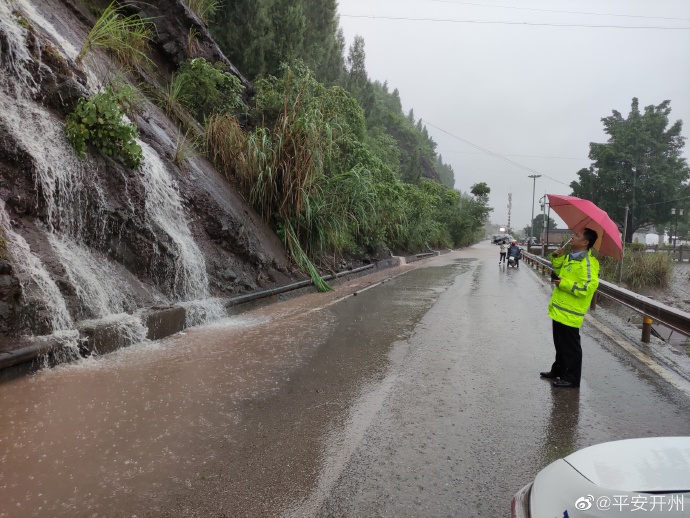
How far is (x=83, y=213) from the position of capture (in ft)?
21.2

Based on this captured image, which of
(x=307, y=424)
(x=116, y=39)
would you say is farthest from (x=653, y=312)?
(x=116, y=39)

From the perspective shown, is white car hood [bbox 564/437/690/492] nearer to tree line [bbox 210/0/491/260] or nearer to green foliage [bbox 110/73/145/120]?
green foliage [bbox 110/73/145/120]

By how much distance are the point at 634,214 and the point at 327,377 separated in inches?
2243

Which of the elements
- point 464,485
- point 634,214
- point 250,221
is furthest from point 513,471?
point 634,214

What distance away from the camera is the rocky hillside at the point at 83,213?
5.29m

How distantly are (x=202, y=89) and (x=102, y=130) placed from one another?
6.21m

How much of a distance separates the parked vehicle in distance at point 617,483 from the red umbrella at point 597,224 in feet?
10.7

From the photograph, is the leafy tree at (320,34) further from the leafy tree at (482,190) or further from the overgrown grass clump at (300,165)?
the leafy tree at (482,190)

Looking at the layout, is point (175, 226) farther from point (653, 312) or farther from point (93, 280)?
point (653, 312)

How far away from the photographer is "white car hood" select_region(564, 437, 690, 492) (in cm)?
149

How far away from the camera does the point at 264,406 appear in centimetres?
400

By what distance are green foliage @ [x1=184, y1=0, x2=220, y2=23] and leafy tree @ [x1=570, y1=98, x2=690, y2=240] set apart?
4416 centimetres

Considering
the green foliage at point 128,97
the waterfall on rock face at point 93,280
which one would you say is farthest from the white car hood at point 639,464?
the green foliage at point 128,97

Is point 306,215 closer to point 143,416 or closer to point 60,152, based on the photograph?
point 60,152
